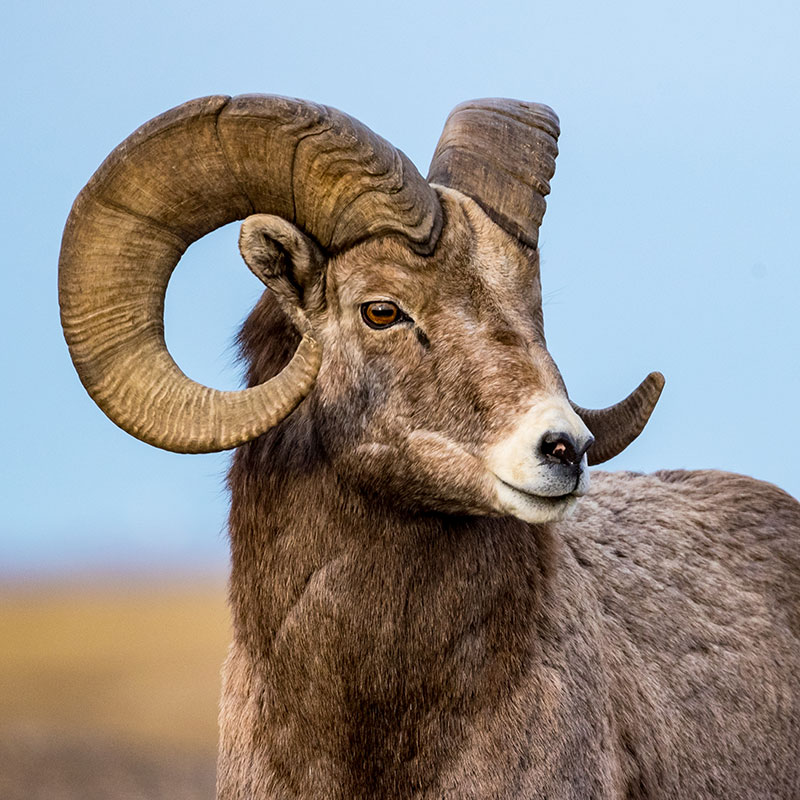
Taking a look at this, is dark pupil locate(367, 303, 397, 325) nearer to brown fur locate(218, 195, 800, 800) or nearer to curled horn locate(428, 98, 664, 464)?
brown fur locate(218, 195, 800, 800)

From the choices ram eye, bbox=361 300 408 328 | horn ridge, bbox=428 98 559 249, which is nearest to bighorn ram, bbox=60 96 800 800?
ram eye, bbox=361 300 408 328

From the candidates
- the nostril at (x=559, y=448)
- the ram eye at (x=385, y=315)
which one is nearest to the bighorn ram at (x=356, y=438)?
the ram eye at (x=385, y=315)

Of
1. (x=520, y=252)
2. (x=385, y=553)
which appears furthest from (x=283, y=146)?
(x=385, y=553)

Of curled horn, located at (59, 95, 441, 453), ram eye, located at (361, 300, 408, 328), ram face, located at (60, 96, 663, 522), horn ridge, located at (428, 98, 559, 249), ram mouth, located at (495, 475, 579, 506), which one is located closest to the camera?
ram mouth, located at (495, 475, 579, 506)

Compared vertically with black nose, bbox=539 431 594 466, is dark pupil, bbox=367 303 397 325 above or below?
above

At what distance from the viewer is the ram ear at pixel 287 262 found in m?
6.24

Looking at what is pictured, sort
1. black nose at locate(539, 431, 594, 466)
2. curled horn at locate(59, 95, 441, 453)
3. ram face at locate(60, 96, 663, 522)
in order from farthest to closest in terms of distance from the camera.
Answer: curled horn at locate(59, 95, 441, 453), ram face at locate(60, 96, 663, 522), black nose at locate(539, 431, 594, 466)

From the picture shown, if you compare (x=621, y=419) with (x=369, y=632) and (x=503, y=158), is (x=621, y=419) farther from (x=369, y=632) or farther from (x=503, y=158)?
(x=369, y=632)

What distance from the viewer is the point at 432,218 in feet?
20.6

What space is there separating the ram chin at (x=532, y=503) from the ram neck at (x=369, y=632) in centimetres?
62

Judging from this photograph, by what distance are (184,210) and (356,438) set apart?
1.42 meters

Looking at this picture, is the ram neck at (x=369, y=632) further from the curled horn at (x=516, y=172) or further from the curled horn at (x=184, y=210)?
the curled horn at (x=516, y=172)

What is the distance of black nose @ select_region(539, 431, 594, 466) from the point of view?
18.2ft

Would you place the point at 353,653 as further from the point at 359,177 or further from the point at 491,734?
the point at 359,177
